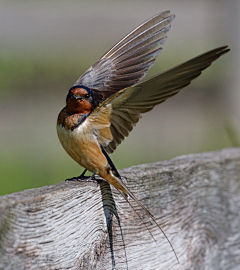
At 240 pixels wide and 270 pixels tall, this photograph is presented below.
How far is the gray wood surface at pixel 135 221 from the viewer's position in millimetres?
1237

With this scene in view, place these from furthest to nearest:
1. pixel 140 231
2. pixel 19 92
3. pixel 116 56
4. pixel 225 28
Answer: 1. pixel 19 92
2. pixel 225 28
3. pixel 116 56
4. pixel 140 231

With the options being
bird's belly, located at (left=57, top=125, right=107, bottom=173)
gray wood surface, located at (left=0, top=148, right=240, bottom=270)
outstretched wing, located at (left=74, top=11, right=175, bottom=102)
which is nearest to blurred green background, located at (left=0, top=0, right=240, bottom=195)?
outstretched wing, located at (left=74, top=11, right=175, bottom=102)

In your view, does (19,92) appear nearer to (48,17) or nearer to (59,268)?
(48,17)

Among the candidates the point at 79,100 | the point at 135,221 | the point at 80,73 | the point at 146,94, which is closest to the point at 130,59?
the point at 79,100

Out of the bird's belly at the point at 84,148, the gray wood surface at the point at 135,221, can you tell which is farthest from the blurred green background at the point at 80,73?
the gray wood surface at the point at 135,221

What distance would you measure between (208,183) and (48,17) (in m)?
5.19

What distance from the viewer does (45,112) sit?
20.9 feet

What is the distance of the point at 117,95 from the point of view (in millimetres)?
1844

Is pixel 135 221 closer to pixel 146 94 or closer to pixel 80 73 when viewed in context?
pixel 146 94

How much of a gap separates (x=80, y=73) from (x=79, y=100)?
13.5 feet

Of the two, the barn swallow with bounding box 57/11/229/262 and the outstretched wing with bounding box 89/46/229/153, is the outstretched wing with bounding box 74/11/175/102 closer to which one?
the barn swallow with bounding box 57/11/229/262

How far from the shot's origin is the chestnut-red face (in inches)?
88.4

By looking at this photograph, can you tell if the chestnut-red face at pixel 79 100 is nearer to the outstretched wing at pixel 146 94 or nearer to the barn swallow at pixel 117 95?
the barn swallow at pixel 117 95

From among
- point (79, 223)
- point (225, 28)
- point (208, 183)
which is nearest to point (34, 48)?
point (225, 28)
